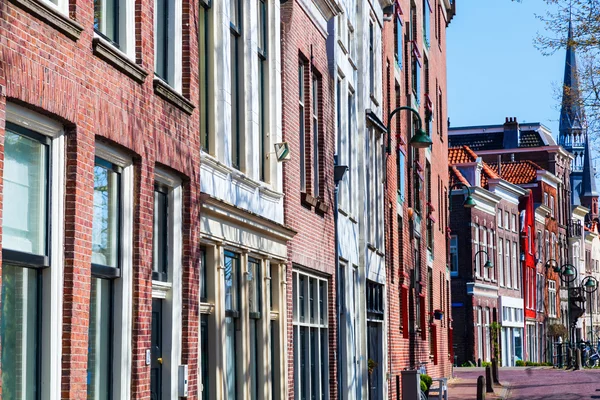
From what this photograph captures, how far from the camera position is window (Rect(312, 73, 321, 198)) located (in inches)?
819

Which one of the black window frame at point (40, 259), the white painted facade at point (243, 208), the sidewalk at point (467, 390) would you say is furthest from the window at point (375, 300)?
the black window frame at point (40, 259)

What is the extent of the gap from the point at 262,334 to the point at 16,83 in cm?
840

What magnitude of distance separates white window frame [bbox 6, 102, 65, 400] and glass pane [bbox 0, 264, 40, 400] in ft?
Result: 0.24

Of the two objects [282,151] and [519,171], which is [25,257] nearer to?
[282,151]

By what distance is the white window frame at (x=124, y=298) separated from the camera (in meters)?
11.2

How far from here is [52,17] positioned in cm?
952

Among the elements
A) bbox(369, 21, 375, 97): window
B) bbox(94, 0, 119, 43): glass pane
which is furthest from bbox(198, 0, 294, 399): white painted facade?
bbox(369, 21, 375, 97): window

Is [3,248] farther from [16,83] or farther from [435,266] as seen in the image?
[435,266]

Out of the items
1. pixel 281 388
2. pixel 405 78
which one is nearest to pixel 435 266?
pixel 405 78

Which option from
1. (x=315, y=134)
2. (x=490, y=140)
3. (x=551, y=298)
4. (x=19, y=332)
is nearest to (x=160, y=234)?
(x=19, y=332)

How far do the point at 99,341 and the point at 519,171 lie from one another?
7810 centimetres

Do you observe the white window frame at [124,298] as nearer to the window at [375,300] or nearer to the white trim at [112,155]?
the white trim at [112,155]

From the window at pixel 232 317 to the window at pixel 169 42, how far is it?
3.02 m

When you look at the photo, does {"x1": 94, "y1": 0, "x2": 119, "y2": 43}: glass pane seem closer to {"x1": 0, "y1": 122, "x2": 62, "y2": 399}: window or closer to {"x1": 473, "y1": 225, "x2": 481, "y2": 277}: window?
{"x1": 0, "y1": 122, "x2": 62, "y2": 399}: window
